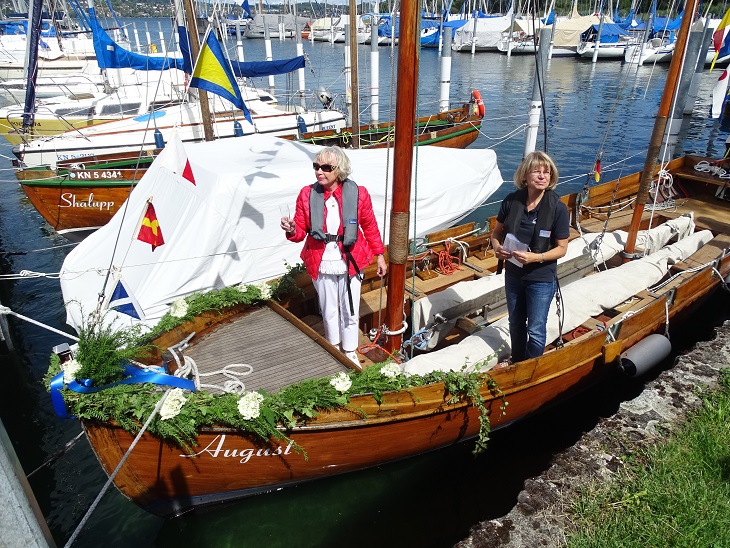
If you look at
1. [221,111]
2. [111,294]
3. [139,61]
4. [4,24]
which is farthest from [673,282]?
[4,24]

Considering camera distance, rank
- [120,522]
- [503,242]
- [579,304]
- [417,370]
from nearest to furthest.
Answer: [503,242] < [417,370] < [120,522] < [579,304]

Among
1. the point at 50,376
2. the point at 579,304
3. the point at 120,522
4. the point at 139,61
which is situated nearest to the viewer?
the point at 50,376

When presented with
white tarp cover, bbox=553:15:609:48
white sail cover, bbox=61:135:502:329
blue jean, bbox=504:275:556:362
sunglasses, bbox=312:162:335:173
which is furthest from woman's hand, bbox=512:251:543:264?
white tarp cover, bbox=553:15:609:48

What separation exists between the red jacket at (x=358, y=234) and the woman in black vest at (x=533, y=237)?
1160mm

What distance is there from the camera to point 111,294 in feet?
16.0

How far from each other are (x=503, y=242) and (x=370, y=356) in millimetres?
2039

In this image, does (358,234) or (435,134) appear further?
(435,134)

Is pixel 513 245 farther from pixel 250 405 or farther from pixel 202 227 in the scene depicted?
pixel 202 227

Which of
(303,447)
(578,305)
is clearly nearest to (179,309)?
(303,447)

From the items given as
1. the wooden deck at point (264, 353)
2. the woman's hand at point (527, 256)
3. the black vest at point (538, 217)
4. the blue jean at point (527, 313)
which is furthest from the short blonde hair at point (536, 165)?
the wooden deck at point (264, 353)

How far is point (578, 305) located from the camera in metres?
6.04

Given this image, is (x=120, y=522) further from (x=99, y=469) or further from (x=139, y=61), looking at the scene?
(x=139, y=61)

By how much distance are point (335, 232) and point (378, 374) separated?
4.50 ft

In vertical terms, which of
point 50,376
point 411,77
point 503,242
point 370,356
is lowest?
point 370,356
